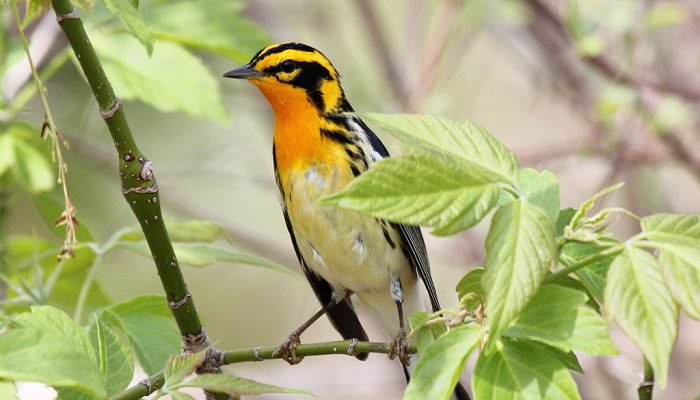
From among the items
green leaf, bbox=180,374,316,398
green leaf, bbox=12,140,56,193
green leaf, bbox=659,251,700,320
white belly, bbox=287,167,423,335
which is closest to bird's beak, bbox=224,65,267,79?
white belly, bbox=287,167,423,335

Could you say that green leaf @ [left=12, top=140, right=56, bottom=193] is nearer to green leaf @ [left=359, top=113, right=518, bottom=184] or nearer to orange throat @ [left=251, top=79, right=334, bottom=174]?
orange throat @ [left=251, top=79, right=334, bottom=174]

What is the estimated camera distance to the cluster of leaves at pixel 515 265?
3.90 ft

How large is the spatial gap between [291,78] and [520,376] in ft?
6.33

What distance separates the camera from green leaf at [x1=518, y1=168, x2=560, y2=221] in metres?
1.36

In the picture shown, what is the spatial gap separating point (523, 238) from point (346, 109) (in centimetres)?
198

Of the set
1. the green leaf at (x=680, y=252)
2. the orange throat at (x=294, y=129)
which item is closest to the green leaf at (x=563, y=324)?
the green leaf at (x=680, y=252)

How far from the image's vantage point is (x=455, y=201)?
1227mm

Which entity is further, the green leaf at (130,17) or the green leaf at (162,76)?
the green leaf at (162,76)

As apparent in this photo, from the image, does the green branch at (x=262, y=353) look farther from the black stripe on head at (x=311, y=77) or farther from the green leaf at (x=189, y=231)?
the black stripe on head at (x=311, y=77)

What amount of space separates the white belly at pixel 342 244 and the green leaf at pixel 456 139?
1423 mm

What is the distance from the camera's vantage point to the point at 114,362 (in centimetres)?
154

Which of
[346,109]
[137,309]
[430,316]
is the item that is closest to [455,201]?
[430,316]

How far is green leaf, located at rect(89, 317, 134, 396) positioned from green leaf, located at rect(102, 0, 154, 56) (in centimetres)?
49

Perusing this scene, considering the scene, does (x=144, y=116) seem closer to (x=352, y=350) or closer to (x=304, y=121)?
(x=304, y=121)
